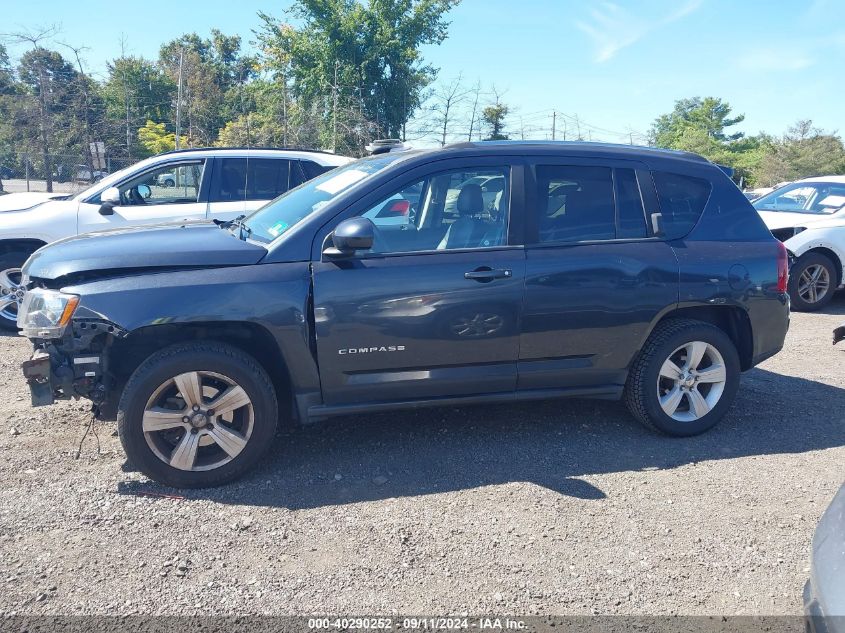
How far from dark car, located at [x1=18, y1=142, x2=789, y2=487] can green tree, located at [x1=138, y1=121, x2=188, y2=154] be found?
1001 inches

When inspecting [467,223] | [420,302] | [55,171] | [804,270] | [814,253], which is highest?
[55,171]

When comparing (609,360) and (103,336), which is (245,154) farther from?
(609,360)

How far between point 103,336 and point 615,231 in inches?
123

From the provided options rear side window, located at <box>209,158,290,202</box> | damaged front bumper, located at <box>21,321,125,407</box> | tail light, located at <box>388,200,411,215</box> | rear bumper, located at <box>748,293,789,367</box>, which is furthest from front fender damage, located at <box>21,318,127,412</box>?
rear side window, located at <box>209,158,290,202</box>

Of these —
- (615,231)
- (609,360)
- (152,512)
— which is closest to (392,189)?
(615,231)

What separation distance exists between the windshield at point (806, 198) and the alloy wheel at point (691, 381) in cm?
573

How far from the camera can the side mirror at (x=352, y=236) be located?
3658 mm

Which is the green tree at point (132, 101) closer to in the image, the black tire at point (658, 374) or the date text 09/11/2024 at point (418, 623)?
the black tire at point (658, 374)

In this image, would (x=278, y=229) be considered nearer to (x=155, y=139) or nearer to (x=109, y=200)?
(x=109, y=200)

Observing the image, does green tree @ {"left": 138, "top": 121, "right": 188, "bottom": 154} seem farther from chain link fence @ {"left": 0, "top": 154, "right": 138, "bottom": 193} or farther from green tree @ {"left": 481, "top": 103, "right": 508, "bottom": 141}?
green tree @ {"left": 481, "top": 103, "right": 508, "bottom": 141}

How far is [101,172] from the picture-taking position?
20531 millimetres

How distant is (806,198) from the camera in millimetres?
10023

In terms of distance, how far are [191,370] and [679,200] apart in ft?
10.8

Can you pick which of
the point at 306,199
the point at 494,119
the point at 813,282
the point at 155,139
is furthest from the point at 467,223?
the point at 155,139
